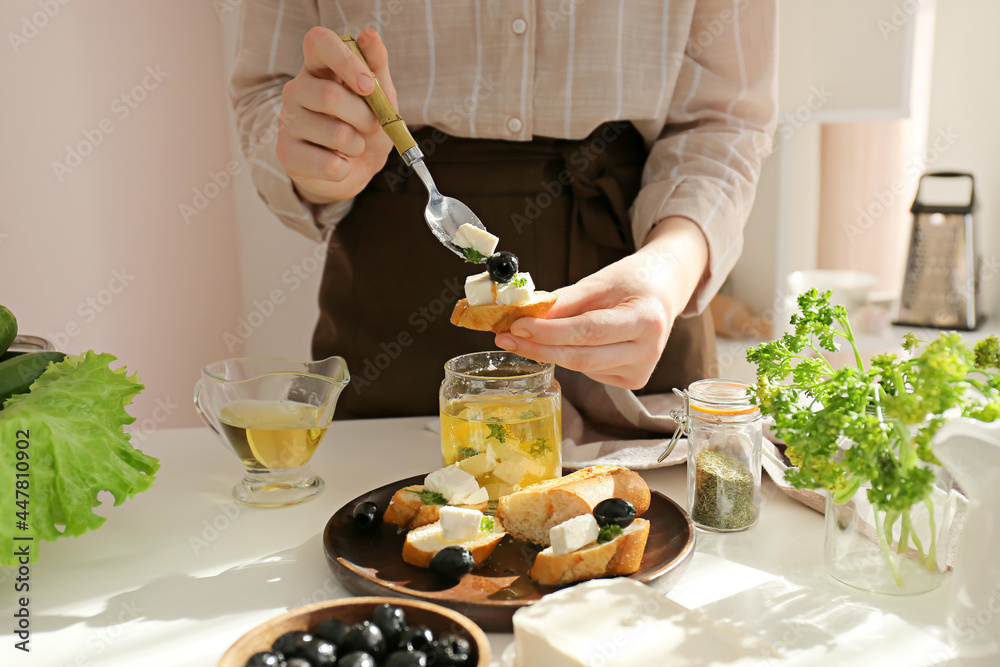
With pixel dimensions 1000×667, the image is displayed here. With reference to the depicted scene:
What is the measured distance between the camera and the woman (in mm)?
1402

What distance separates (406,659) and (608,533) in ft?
0.92

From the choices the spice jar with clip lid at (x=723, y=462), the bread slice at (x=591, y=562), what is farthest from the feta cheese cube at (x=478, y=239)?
the bread slice at (x=591, y=562)

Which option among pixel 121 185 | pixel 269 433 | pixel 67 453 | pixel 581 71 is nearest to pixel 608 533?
pixel 269 433

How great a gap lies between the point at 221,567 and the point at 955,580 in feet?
2.43

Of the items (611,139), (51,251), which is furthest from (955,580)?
(51,251)

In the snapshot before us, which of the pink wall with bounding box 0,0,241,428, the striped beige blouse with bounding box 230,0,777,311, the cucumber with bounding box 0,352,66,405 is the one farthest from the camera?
the pink wall with bounding box 0,0,241,428

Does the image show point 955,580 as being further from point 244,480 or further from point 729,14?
point 729,14

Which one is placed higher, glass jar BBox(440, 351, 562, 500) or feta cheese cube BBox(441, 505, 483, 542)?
glass jar BBox(440, 351, 562, 500)

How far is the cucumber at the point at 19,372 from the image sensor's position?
3.23 ft

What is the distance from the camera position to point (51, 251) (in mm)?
2088

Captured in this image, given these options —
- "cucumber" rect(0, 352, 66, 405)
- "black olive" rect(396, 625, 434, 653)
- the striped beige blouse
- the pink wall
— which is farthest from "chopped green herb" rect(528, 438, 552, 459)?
the pink wall

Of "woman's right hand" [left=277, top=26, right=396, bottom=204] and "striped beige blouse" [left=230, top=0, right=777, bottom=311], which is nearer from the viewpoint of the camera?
"woman's right hand" [left=277, top=26, right=396, bottom=204]

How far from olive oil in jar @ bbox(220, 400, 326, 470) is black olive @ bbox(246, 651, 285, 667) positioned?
0.46 m

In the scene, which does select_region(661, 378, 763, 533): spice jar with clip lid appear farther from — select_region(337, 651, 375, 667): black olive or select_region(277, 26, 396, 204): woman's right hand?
select_region(277, 26, 396, 204): woman's right hand
